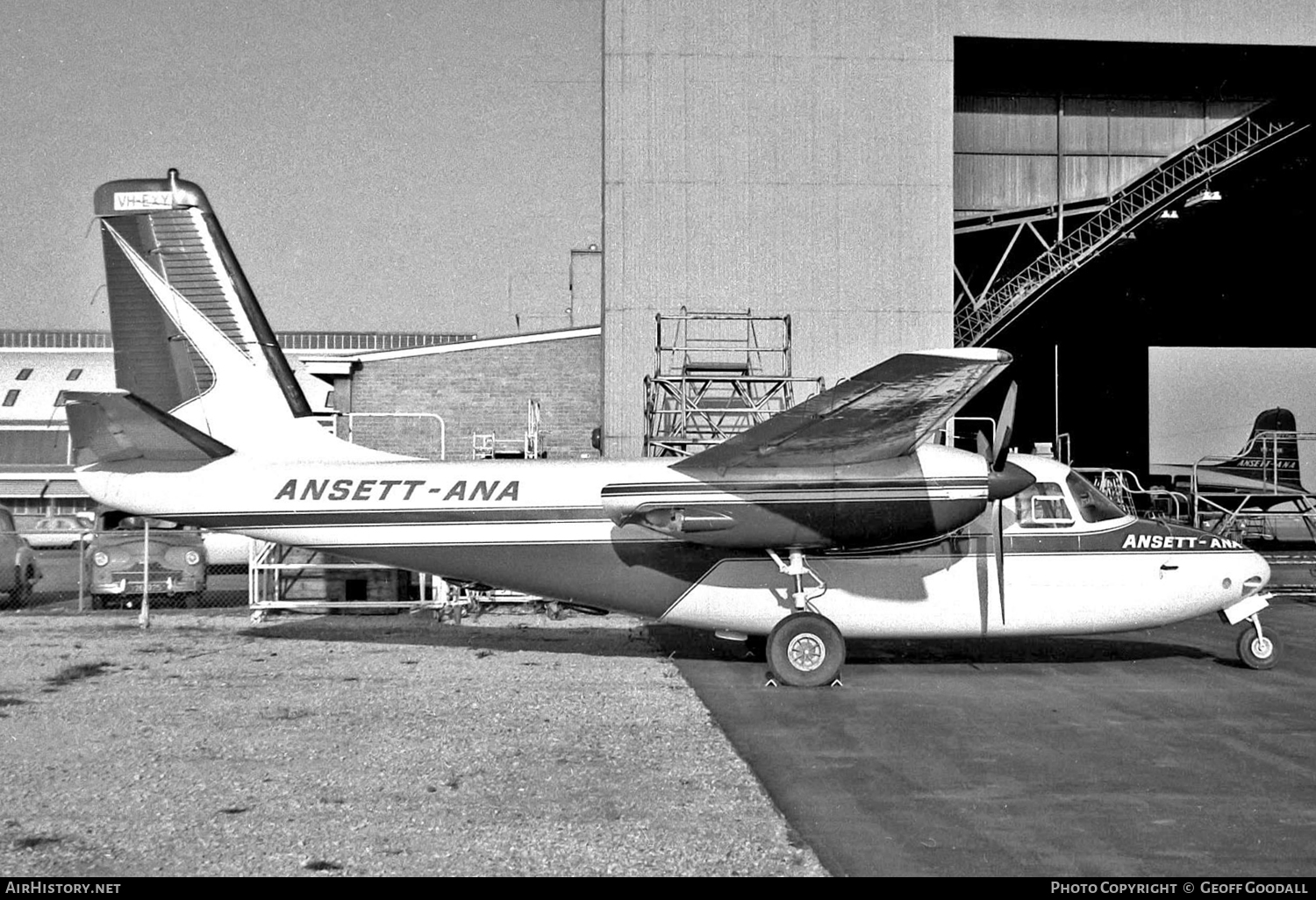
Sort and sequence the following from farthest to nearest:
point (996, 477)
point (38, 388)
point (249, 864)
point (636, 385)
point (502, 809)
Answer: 1. point (38, 388)
2. point (636, 385)
3. point (996, 477)
4. point (502, 809)
5. point (249, 864)

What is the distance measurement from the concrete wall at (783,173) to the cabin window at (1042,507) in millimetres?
9723

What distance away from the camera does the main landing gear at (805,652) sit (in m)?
12.3

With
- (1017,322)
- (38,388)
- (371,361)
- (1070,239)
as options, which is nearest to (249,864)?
(371,361)

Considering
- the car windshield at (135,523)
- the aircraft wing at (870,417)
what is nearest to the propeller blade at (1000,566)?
the aircraft wing at (870,417)

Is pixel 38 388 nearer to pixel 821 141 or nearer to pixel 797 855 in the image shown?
pixel 821 141

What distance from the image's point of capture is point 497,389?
90.5 ft

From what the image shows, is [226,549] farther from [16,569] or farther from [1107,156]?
[1107,156]

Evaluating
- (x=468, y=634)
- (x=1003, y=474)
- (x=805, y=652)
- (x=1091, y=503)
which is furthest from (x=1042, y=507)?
(x=468, y=634)

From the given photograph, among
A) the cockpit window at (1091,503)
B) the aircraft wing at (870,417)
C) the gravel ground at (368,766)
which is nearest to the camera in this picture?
the gravel ground at (368,766)

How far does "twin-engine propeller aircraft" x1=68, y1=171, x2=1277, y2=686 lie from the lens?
40.8 ft

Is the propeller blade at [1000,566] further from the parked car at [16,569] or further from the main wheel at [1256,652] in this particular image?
the parked car at [16,569]

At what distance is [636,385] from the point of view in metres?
23.0

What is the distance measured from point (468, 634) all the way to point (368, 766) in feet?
24.3

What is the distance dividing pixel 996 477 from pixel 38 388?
122 ft
